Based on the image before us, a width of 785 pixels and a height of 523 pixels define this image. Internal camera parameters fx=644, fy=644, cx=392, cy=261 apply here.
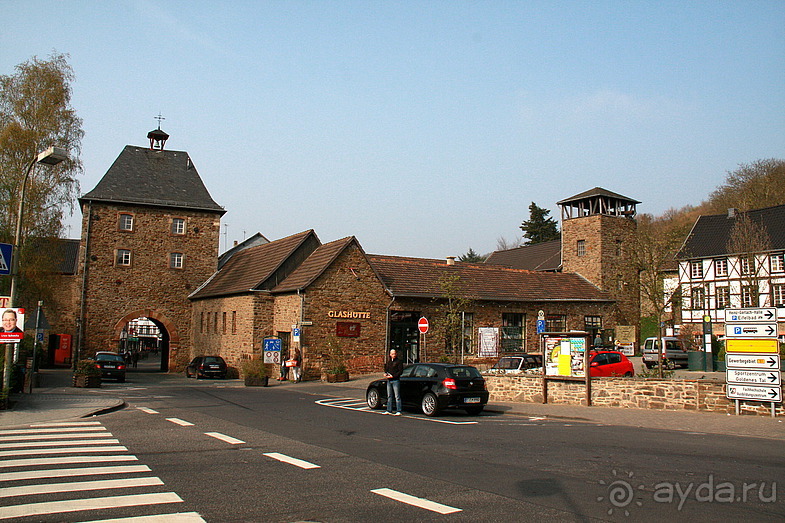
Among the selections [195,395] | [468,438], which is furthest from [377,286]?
[468,438]

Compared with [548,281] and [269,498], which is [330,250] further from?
[269,498]

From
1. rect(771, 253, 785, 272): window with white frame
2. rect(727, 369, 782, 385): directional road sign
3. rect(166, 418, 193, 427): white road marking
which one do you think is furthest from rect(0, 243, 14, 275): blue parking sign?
rect(771, 253, 785, 272): window with white frame

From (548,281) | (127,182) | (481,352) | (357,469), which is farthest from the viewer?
(127,182)

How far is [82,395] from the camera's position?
851 inches

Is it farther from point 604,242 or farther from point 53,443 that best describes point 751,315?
point 604,242

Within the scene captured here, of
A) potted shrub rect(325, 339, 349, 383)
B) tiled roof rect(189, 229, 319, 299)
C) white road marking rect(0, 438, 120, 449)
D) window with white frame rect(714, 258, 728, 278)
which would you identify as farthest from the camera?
window with white frame rect(714, 258, 728, 278)

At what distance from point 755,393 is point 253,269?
1125 inches

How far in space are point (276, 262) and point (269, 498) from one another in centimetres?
2949

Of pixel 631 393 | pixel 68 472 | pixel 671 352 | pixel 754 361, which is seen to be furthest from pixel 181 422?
pixel 671 352

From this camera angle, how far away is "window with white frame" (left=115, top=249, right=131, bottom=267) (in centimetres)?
4402

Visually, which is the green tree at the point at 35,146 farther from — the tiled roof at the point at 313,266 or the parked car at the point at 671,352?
the parked car at the point at 671,352

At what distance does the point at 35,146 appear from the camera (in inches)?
1235

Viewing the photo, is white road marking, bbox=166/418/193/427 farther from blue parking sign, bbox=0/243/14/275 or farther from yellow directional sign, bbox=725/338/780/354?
yellow directional sign, bbox=725/338/780/354

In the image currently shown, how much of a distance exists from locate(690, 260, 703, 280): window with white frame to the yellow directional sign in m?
45.6
